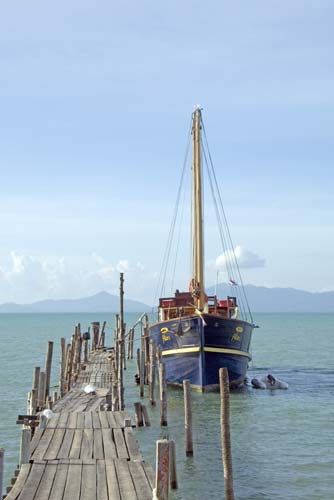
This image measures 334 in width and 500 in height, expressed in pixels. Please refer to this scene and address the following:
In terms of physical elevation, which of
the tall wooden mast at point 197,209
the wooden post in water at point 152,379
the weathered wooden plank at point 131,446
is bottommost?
the weathered wooden plank at point 131,446

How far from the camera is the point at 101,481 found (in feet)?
44.3

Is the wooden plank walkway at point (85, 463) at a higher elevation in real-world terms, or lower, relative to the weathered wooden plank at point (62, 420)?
lower

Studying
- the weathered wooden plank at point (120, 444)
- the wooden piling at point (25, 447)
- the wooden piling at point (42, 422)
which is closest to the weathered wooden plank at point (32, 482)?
the wooden piling at point (25, 447)

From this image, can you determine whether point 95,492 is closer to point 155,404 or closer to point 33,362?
point 155,404

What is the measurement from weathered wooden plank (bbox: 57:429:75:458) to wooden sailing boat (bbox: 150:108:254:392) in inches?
689

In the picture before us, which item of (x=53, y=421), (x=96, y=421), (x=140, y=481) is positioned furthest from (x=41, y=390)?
(x=140, y=481)

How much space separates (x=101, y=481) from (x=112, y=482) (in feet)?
0.76

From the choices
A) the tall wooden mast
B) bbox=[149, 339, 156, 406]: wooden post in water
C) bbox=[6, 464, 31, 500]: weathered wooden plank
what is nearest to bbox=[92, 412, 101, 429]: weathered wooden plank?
bbox=[6, 464, 31, 500]: weathered wooden plank

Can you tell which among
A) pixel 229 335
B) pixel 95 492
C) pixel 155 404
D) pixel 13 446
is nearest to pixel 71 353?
pixel 155 404

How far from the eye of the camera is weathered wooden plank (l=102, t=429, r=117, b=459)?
15.5 meters

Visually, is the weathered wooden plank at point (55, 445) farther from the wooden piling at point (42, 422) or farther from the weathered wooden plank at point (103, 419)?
the weathered wooden plank at point (103, 419)

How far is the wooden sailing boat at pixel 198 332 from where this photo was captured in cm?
3500

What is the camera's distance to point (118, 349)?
27.8m

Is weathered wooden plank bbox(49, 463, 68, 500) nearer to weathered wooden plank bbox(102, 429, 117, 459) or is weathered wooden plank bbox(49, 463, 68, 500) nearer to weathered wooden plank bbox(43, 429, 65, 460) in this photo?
weathered wooden plank bbox(43, 429, 65, 460)
